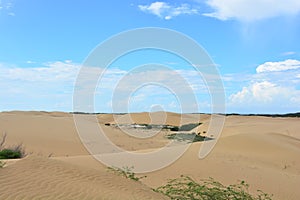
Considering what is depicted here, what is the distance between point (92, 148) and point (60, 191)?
14.6 meters

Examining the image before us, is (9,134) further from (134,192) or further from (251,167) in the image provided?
(134,192)

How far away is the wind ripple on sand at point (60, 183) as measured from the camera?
6.99m

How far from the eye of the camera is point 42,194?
22.6 feet

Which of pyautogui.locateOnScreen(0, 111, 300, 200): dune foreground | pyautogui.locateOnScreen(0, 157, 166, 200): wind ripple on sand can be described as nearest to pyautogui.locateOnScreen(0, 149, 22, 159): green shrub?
pyautogui.locateOnScreen(0, 111, 300, 200): dune foreground

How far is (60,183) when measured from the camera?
7.82 meters

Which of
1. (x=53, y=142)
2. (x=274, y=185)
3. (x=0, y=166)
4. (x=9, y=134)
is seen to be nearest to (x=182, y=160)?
(x=274, y=185)

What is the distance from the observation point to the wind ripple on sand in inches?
275

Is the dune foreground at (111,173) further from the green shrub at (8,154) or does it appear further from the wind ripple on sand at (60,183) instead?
the green shrub at (8,154)

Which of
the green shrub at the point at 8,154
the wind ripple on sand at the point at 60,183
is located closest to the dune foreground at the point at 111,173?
the wind ripple on sand at the point at 60,183

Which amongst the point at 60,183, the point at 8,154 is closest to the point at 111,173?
the point at 60,183

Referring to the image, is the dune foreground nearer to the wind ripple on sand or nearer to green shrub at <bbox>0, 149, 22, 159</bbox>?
the wind ripple on sand

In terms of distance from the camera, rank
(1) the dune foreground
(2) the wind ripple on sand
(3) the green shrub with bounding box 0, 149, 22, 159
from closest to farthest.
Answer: (2) the wind ripple on sand
(1) the dune foreground
(3) the green shrub with bounding box 0, 149, 22, 159

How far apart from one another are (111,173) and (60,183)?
250 centimetres

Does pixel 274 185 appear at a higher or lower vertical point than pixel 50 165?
lower
